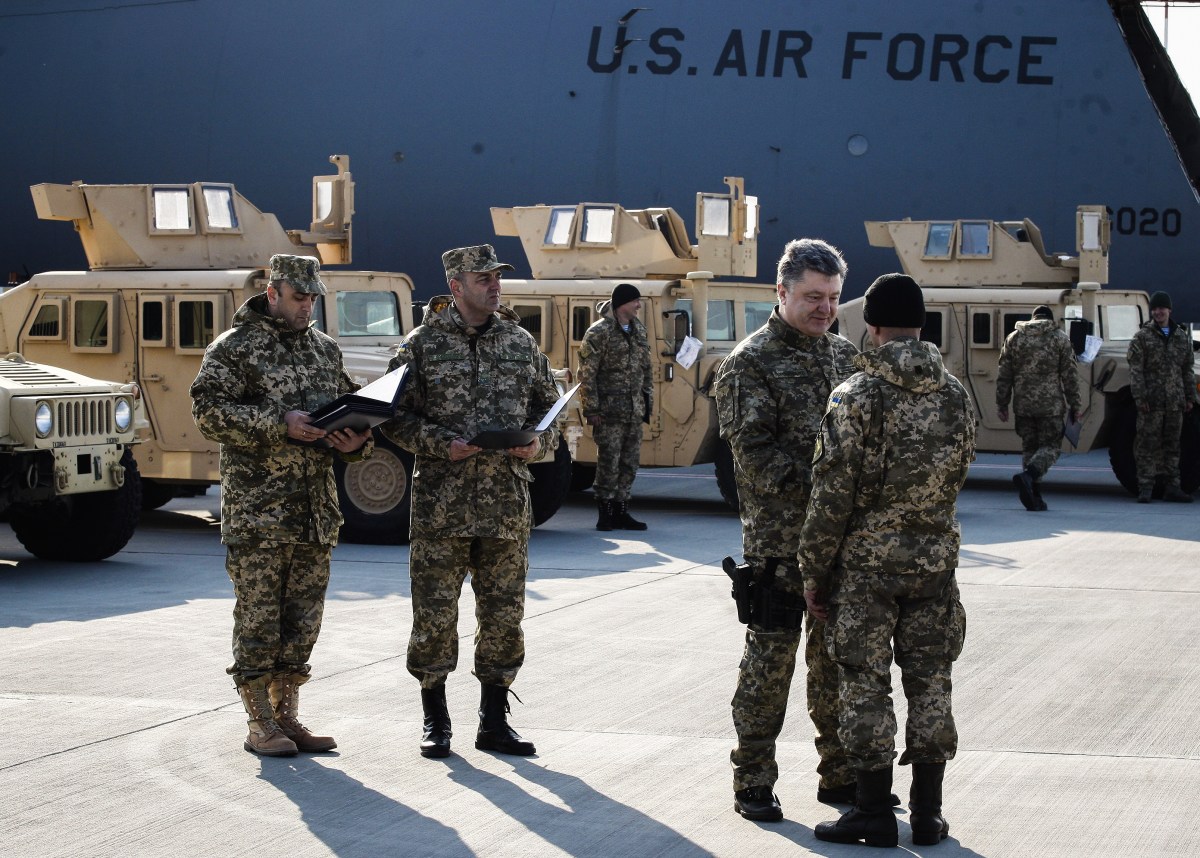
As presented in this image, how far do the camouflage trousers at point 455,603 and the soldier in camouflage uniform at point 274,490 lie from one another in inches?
12.7

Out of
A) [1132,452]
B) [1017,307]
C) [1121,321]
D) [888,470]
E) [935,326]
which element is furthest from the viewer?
[1121,321]

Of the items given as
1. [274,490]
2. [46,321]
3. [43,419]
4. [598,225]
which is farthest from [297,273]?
[598,225]

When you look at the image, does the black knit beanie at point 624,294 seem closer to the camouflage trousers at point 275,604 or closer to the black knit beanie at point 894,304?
the camouflage trousers at point 275,604

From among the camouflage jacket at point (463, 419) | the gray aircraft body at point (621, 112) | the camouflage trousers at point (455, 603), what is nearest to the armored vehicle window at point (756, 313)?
the gray aircraft body at point (621, 112)

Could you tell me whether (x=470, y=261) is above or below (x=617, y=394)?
above

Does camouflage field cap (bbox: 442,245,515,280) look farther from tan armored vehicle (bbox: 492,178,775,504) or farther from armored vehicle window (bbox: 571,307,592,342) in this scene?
armored vehicle window (bbox: 571,307,592,342)

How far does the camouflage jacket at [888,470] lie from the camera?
4.27 metres

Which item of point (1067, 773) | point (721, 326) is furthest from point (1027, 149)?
point (1067, 773)

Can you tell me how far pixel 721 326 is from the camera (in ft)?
41.8

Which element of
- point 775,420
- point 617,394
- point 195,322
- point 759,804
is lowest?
point 759,804

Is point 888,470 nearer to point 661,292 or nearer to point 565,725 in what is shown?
point 565,725

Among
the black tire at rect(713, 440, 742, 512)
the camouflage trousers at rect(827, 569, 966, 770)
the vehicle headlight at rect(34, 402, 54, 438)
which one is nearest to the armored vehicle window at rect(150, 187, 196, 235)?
the vehicle headlight at rect(34, 402, 54, 438)

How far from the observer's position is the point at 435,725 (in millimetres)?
5332

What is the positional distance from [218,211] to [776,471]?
26.5ft
